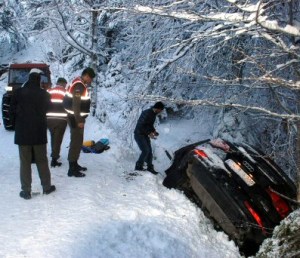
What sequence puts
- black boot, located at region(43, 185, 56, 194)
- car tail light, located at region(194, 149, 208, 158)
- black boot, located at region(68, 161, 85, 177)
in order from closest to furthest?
1. black boot, located at region(43, 185, 56, 194)
2. car tail light, located at region(194, 149, 208, 158)
3. black boot, located at region(68, 161, 85, 177)

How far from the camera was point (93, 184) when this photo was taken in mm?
6844

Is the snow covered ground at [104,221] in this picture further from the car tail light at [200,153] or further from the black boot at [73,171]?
the car tail light at [200,153]

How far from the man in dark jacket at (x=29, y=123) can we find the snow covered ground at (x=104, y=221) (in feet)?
1.43

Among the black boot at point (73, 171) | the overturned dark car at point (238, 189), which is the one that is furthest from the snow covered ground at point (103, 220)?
the overturned dark car at point (238, 189)

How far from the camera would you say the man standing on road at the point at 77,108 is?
22.7 ft

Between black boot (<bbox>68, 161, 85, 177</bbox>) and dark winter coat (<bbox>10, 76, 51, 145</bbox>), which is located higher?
dark winter coat (<bbox>10, 76, 51, 145</bbox>)

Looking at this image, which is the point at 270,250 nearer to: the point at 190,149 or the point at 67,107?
the point at 190,149

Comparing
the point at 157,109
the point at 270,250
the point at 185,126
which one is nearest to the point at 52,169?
the point at 157,109

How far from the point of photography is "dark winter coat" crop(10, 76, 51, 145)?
19.1ft

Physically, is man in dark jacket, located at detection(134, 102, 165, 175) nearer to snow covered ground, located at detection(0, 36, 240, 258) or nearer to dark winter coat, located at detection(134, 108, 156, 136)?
dark winter coat, located at detection(134, 108, 156, 136)

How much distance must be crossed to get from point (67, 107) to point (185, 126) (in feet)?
19.9

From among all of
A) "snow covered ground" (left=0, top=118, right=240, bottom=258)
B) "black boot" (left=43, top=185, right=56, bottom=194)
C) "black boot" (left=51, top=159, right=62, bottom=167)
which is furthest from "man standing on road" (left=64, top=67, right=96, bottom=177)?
"black boot" (left=43, top=185, right=56, bottom=194)

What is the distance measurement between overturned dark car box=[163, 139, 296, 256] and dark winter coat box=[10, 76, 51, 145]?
2.31m

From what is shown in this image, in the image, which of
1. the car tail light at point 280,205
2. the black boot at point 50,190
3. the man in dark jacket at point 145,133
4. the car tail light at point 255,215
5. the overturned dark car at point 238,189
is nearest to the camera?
the car tail light at point 255,215
